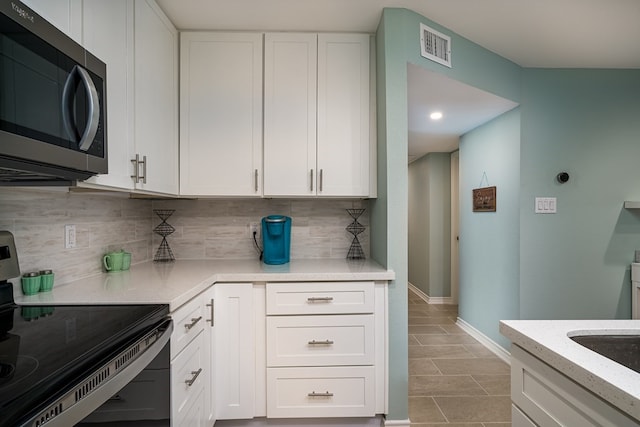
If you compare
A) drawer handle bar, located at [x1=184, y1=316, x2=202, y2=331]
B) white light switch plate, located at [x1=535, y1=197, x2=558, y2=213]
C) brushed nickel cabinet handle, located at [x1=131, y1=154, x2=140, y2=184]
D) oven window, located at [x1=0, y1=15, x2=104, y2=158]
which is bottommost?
drawer handle bar, located at [x1=184, y1=316, x2=202, y2=331]

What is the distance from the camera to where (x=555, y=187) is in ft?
8.89

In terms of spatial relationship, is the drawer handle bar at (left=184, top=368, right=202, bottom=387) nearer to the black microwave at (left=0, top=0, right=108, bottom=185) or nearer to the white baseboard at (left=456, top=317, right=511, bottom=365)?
the black microwave at (left=0, top=0, right=108, bottom=185)

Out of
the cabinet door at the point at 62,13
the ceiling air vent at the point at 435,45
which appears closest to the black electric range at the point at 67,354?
the cabinet door at the point at 62,13

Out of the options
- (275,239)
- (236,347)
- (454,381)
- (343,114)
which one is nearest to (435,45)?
(343,114)

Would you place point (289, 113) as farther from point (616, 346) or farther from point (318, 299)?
point (616, 346)

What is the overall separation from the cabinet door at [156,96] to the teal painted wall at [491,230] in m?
2.53

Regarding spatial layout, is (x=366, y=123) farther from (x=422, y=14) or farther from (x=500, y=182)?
(x=500, y=182)

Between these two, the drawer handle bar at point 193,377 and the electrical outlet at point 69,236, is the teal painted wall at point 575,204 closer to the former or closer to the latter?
the drawer handle bar at point 193,377

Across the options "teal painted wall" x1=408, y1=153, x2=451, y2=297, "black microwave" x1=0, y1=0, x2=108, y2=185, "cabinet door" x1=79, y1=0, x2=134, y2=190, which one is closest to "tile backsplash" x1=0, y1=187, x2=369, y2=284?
"cabinet door" x1=79, y1=0, x2=134, y2=190

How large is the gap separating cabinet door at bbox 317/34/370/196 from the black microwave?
1.26 metres

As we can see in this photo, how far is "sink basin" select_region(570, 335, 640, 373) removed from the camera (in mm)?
874

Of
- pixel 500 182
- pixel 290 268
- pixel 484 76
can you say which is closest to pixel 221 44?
pixel 290 268

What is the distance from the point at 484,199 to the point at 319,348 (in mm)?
Answer: 2236

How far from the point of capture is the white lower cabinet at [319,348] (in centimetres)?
188
